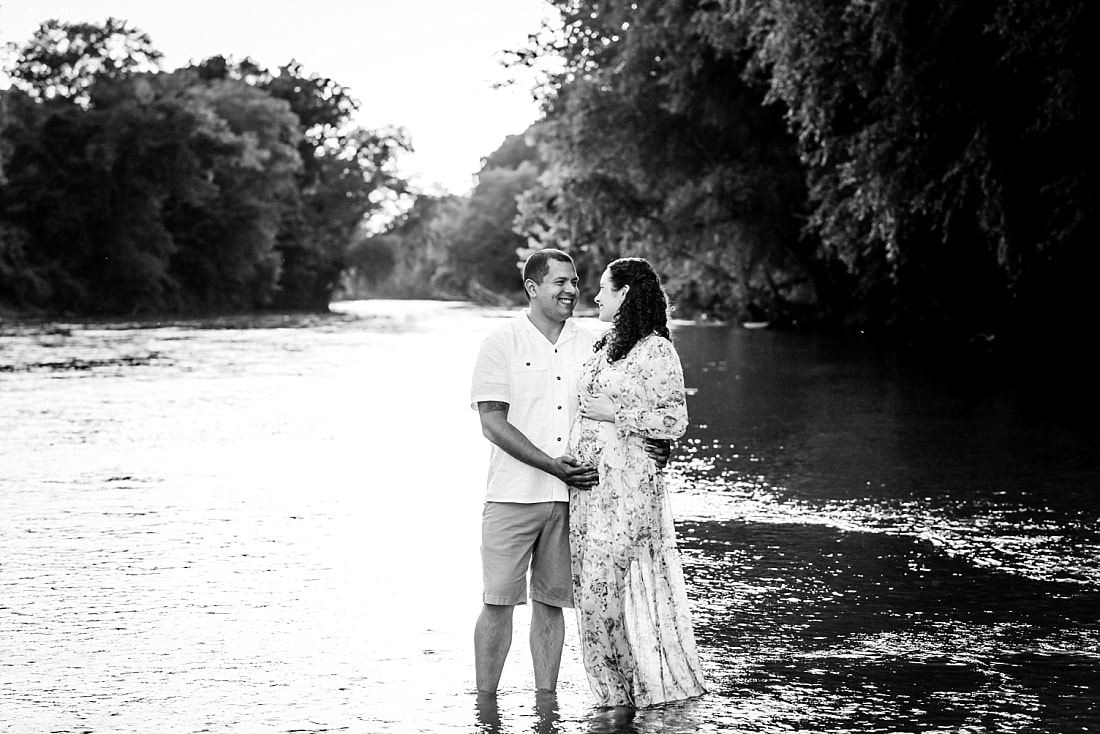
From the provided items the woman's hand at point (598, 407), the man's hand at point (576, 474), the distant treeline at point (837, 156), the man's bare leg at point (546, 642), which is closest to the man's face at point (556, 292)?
the woman's hand at point (598, 407)

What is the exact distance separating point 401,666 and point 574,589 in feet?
3.54

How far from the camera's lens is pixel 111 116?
81.4 meters

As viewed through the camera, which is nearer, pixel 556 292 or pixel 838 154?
pixel 556 292

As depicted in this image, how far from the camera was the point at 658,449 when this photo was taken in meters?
6.36

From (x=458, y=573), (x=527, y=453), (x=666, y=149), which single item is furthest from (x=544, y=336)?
(x=666, y=149)

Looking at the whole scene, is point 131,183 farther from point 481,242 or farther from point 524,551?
point 524,551

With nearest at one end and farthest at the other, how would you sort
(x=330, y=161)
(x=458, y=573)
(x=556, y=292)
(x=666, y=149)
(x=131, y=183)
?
(x=556, y=292) < (x=458, y=573) < (x=666, y=149) < (x=131, y=183) < (x=330, y=161)

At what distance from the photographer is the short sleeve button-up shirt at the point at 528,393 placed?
6.43 meters

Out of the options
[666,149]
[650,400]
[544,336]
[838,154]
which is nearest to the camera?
[650,400]

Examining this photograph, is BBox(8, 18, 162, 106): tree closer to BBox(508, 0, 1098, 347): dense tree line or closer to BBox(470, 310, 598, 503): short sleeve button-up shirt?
BBox(508, 0, 1098, 347): dense tree line

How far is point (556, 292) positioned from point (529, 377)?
37 cm

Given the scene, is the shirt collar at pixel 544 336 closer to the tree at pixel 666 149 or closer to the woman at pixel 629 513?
the woman at pixel 629 513

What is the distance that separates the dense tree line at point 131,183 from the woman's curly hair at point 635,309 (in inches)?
2675

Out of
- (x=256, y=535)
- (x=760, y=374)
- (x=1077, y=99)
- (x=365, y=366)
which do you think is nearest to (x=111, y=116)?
(x=365, y=366)
